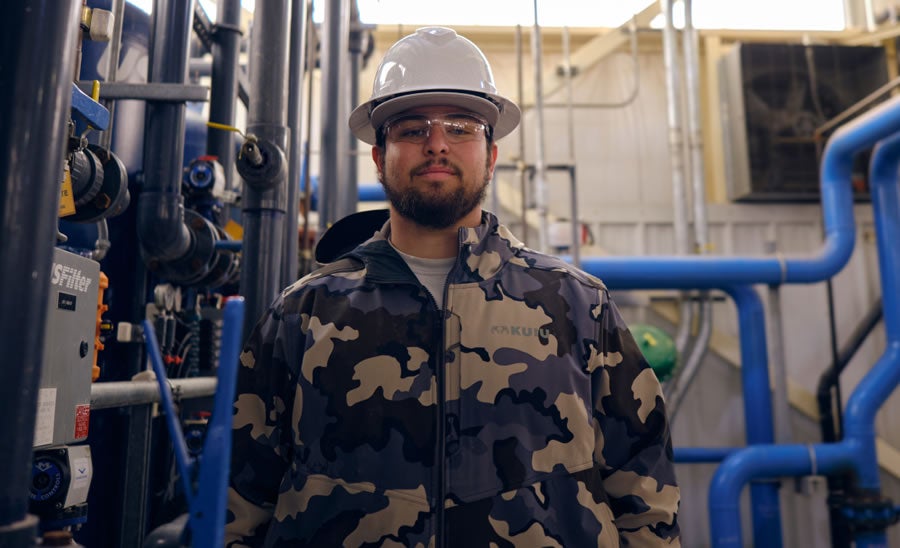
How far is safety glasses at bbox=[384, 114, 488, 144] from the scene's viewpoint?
1352 millimetres

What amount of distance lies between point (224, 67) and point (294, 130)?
2.05 ft

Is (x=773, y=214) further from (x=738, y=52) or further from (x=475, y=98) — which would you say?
(x=475, y=98)

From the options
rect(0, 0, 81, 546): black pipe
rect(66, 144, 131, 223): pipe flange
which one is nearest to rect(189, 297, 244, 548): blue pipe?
rect(0, 0, 81, 546): black pipe

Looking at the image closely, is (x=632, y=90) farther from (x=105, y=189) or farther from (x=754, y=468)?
(x=105, y=189)

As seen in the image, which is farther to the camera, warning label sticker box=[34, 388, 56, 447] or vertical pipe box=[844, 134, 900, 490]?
vertical pipe box=[844, 134, 900, 490]

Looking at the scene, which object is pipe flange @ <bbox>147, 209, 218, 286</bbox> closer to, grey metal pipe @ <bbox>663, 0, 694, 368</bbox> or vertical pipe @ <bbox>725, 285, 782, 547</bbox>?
vertical pipe @ <bbox>725, 285, 782, 547</bbox>

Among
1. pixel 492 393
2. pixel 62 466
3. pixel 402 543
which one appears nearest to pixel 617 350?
pixel 492 393

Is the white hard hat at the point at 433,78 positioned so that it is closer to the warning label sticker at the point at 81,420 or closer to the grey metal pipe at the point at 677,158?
the warning label sticker at the point at 81,420

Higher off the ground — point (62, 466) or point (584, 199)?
point (584, 199)

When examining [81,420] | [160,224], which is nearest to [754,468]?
[160,224]

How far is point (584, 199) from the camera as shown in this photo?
5.33 m

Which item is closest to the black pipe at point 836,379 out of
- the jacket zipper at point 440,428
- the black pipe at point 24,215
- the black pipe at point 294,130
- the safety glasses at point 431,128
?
the black pipe at point 294,130

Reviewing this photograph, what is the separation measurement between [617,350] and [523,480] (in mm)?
310

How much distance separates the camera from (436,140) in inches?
52.4
